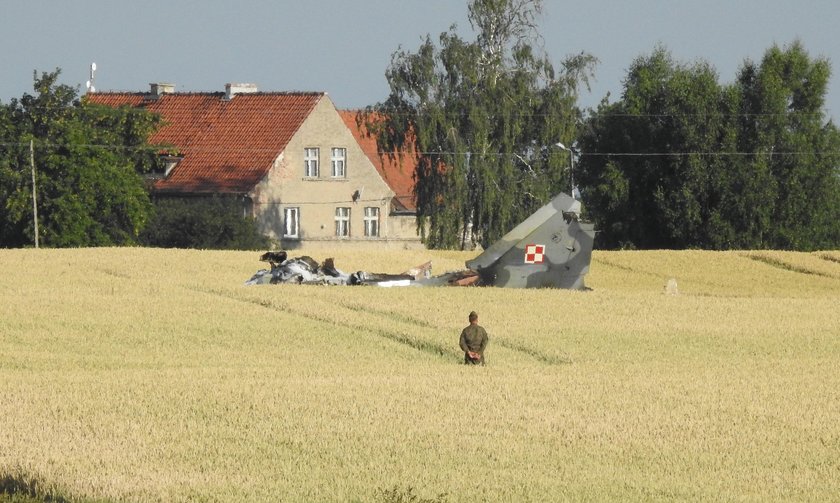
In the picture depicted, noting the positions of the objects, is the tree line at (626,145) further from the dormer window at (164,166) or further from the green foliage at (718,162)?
the dormer window at (164,166)

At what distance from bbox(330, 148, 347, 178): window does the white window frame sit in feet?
2.89

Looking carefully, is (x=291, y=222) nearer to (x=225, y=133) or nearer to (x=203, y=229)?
(x=225, y=133)

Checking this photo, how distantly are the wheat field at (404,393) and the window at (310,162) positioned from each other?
110 feet

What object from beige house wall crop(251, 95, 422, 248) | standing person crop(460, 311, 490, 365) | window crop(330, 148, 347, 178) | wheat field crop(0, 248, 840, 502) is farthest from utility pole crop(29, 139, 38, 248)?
standing person crop(460, 311, 490, 365)

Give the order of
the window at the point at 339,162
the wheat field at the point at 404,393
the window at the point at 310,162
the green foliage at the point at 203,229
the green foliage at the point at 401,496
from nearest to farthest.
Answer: the green foliage at the point at 401,496, the wheat field at the point at 404,393, the green foliage at the point at 203,229, the window at the point at 310,162, the window at the point at 339,162

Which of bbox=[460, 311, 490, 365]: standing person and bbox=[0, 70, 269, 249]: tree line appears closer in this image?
bbox=[460, 311, 490, 365]: standing person

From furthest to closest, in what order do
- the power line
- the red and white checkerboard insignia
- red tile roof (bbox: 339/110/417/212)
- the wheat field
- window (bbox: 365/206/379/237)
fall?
1. red tile roof (bbox: 339/110/417/212)
2. window (bbox: 365/206/379/237)
3. the power line
4. the red and white checkerboard insignia
5. the wheat field

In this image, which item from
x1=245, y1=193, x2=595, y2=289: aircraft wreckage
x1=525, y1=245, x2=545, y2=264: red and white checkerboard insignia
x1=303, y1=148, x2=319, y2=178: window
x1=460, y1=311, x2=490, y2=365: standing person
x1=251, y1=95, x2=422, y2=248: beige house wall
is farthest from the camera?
x1=303, y1=148, x2=319, y2=178: window

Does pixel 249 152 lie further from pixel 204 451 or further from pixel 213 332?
pixel 204 451

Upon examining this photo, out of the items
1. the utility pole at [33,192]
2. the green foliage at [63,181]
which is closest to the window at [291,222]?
the green foliage at [63,181]

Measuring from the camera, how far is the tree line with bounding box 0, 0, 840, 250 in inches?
2623

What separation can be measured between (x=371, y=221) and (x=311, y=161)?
14.8ft

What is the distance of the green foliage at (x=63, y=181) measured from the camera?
65312mm

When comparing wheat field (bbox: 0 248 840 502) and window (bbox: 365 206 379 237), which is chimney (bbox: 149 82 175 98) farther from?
wheat field (bbox: 0 248 840 502)
